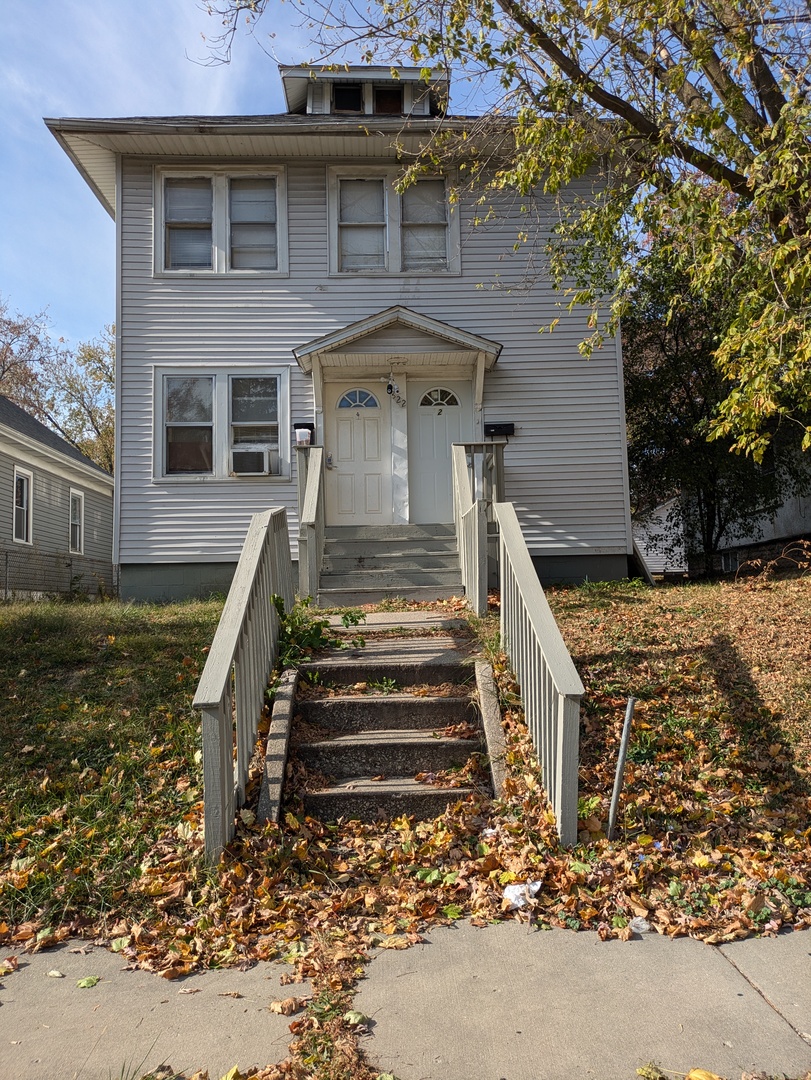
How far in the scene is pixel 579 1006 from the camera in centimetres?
308

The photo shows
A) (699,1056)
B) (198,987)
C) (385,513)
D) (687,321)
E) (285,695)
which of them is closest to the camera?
(699,1056)

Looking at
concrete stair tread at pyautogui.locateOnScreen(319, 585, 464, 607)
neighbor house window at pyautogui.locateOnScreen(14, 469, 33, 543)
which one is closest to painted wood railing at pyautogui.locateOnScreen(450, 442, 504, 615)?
concrete stair tread at pyautogui.locateOnScreen(319, 585, 464, 607)

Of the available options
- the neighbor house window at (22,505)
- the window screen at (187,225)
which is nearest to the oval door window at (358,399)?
the window screen at (187,225)

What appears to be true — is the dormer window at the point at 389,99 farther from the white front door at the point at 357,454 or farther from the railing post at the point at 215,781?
the railing post at the point at 215,781

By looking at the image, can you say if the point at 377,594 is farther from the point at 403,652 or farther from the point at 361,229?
the point at 361,229

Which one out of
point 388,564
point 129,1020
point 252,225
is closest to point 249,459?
point 388,564

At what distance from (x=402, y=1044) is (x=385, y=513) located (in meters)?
9.19

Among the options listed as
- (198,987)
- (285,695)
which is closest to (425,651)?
(285,695)

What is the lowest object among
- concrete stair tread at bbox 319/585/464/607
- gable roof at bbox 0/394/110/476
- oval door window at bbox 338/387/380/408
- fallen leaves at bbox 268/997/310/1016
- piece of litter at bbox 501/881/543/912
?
fallen leaves at bbox 268/997/310/1016

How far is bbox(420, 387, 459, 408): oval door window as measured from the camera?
12117 millimetres

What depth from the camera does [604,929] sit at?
12.0ft

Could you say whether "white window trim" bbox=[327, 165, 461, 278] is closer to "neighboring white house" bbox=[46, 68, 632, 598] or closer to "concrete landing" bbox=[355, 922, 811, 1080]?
"neighboring white house" bbox=[46, 68, 632, 598]

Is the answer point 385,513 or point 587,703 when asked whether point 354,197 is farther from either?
point 587,703

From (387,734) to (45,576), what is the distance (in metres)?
15.4
